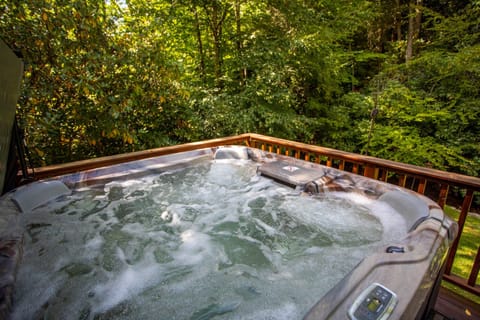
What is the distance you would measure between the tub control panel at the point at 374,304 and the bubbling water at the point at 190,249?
0.28 metres

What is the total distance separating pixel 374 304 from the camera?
84cm

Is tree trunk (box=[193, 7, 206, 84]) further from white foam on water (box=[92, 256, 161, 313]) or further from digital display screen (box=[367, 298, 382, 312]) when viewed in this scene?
digital display screen (box=[367, 298, 382, 312])

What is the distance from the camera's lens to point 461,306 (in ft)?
4.81

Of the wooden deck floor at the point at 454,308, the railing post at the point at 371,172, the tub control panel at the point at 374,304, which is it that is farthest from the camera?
the railing post at the point at 371,172

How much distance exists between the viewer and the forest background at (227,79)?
2238mm

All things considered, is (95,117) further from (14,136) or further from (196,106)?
(196,106)

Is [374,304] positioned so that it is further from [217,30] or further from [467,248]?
[217,30]

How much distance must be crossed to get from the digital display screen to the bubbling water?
31 centimetres

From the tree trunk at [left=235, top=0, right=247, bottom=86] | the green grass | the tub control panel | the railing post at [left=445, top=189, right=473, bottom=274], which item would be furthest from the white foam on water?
the tree trunk at [left=235, top=0, right=247, bottom=86]

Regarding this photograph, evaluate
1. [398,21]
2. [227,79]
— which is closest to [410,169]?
[227,79]

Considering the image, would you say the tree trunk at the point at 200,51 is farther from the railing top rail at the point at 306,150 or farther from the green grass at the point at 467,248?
the green grass at the point at 467,248

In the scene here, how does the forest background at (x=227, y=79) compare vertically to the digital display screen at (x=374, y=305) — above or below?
above

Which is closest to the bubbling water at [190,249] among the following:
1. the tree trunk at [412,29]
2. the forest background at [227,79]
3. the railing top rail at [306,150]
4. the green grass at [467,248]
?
the railing top rail at [306,150]

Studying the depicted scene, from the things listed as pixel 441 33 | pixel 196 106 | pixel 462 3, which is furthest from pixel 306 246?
pixel 462 3
